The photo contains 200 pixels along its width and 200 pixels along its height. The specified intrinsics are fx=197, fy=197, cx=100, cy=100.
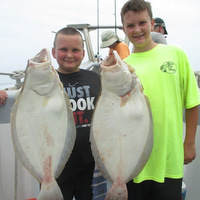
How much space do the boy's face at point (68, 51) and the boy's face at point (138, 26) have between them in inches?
17.7

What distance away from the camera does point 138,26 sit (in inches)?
65.0

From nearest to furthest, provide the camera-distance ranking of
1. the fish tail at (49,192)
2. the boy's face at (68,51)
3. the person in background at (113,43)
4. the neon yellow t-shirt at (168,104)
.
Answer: the fish tail at (49,192), the neon yellow t-shirt at (168,104), the boy's face at (68,51), the person in background at (113,43)

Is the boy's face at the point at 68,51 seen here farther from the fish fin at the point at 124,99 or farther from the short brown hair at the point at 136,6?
the fish fin at the point at 124,99

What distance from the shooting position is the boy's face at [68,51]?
5.59 ft

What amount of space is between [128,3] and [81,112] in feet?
3.37

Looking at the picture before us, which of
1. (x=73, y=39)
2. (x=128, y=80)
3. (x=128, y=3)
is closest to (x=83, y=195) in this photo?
(x=128, y=80)

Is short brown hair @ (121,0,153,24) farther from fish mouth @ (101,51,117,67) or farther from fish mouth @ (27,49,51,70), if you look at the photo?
fish mouth @ (27,49,51,70)

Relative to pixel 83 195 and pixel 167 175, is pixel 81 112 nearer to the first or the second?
pixel 83 195

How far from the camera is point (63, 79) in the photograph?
71.2 inches

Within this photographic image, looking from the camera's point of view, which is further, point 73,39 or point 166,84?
point 73,39

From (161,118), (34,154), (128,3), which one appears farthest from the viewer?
(128,3)

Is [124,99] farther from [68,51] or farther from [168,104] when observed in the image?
[68,51]

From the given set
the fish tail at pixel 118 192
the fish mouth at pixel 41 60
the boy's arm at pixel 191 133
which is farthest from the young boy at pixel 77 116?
the boy's arm at pixel 191 133

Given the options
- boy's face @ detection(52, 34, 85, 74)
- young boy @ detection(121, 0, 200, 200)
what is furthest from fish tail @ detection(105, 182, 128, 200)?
boy's face @ detection(52, 34, 85, 74)
